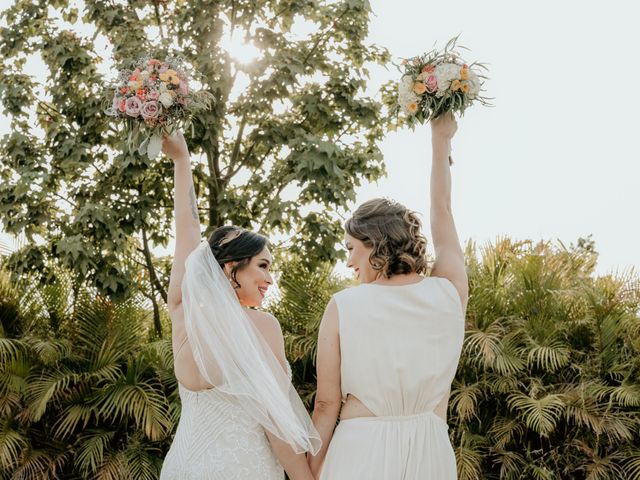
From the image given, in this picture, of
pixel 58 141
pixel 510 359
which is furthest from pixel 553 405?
pixel 58 141

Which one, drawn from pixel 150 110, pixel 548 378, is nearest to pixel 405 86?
pixel 150 110

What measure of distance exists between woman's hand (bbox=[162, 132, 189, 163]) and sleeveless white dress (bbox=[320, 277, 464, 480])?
112 centimetres

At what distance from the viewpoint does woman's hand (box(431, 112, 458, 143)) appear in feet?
11.8

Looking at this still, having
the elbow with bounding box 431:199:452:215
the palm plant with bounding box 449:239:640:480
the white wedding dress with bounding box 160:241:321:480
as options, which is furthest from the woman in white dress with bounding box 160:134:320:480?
the palm plant with bounding box 449:239:640:480

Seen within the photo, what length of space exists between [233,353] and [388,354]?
0.68 meters

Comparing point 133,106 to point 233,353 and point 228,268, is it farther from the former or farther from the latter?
point 233,353

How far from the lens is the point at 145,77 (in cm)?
405

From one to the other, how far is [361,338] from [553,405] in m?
4.79

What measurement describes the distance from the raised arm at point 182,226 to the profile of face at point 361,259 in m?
0.74

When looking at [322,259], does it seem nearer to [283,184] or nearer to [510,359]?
[283,184]

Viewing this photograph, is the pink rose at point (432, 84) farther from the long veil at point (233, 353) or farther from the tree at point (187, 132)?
the tree at point (187, 132)

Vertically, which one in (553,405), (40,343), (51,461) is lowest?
(51,461)

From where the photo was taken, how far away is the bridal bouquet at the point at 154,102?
385cm

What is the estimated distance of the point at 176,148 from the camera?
3.79 m
